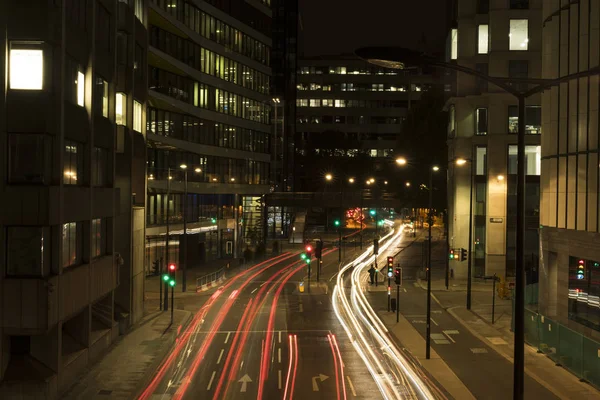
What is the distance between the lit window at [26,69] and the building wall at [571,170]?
775 inches

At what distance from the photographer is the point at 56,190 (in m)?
21.7

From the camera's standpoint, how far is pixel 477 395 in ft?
72.5

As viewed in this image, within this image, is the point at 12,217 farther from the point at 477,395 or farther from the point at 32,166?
the point at 477,395

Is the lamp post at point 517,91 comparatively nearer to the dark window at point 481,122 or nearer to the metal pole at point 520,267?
the metal pole at point 520,267

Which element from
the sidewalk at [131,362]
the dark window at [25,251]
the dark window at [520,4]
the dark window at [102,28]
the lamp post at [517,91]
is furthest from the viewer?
the dark window at [520,4]

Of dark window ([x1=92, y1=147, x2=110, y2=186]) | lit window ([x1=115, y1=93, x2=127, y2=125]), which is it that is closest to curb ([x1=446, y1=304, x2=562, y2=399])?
dark window ([x1=92, y1=147, x2=110, y2=186])

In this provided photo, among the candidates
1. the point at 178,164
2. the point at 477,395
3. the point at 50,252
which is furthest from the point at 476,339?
the point at 178,164

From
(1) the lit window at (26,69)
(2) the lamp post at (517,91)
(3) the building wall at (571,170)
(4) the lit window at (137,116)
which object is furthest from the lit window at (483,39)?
(2) the lamp post at (517,91)

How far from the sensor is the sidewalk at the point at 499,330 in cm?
2302

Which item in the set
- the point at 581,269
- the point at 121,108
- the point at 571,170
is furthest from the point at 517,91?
the point at 121,108

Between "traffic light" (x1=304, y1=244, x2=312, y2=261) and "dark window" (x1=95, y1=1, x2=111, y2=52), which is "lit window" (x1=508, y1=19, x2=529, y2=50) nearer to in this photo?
"traffic light" (x1=304, y1=244, x2=312, y2=261)

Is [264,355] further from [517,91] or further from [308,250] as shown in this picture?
[308,250]

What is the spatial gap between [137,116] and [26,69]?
51.5 feet

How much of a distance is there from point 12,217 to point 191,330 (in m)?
14.6
